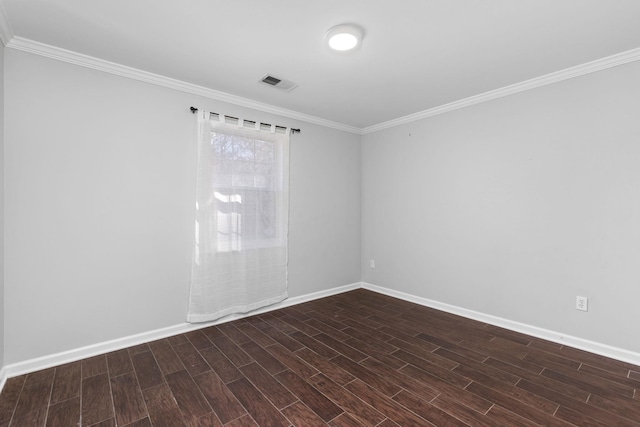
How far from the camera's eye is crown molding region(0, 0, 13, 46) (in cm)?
186

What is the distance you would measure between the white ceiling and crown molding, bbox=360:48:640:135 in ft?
0.24

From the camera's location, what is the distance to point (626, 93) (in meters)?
2.37

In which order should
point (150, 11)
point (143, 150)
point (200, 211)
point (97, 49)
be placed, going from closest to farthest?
point (150, 11), point (97, 49), point (143, 150), point (200, 211)

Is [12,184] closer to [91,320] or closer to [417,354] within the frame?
[91,320]

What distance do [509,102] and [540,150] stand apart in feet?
1.94

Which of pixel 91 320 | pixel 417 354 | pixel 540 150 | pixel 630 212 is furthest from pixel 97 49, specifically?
pixel 630 212

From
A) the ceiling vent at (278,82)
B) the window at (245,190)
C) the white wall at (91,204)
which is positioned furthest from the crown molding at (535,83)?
the white wall at (91,204)

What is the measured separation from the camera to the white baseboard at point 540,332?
238 cm

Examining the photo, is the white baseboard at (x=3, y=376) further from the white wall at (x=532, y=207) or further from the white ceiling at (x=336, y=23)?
the white wall at (x=532, y=207)

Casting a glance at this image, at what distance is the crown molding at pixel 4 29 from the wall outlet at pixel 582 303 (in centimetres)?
475

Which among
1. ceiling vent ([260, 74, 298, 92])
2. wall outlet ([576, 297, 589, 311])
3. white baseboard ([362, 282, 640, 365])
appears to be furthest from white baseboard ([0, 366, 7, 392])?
wall outlet ([576, 297, 589, 311])

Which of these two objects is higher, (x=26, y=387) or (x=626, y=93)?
(x=626, y=93)

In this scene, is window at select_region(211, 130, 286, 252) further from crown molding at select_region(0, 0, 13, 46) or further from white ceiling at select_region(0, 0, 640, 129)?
crown molding at select_region(0, 0, 13, 46)

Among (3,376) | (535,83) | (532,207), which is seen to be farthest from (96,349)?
(535,83)
